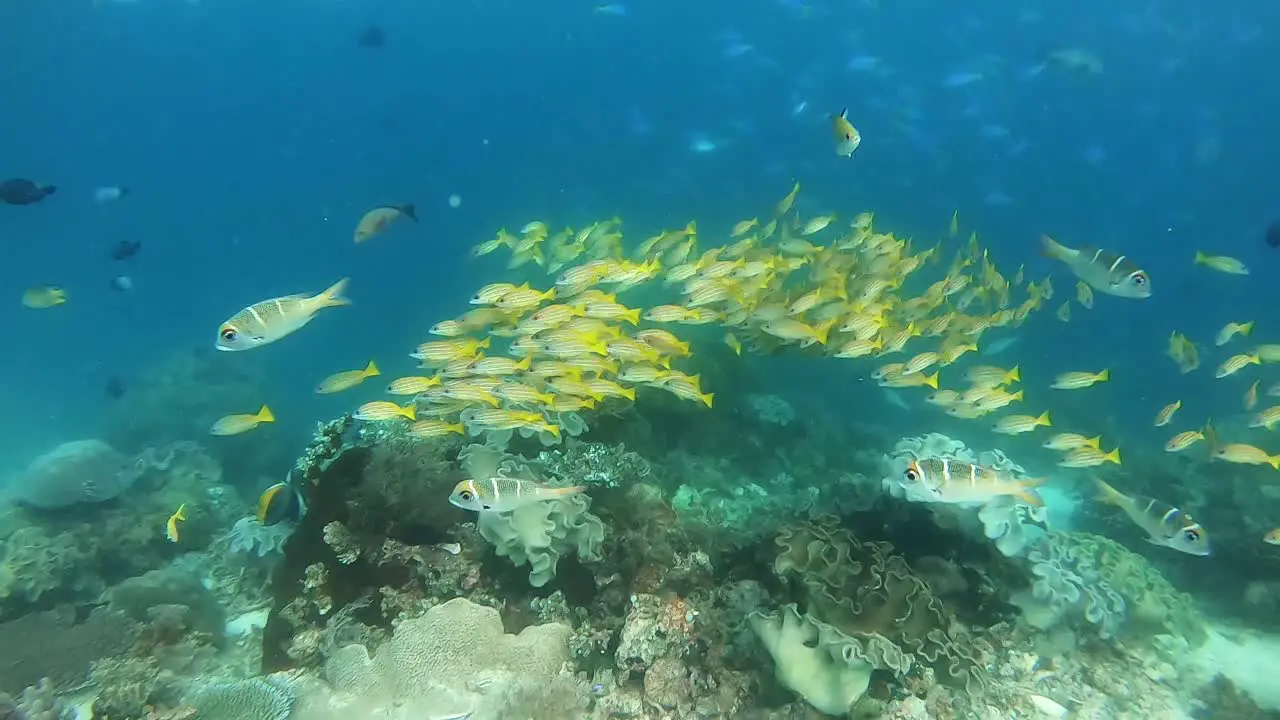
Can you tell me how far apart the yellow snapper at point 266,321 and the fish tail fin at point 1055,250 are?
22.4 feet

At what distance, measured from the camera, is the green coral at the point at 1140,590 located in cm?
585

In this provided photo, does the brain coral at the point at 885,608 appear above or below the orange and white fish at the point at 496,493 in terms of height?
below

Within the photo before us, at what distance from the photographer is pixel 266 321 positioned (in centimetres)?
414

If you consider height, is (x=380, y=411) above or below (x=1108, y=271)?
above

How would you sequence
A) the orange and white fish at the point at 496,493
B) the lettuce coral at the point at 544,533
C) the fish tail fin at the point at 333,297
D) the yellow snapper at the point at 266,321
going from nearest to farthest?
1. the orange and white fish at the point at 496,493
2. the yellow snapper at the point at 266,321
3. the fish tail fin at the point at 333,297
4. the lettuce coral at the point at 544,533

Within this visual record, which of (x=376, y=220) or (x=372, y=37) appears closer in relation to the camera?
(x=376, y=220)

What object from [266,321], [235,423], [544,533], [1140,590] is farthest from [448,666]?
[1140,590]

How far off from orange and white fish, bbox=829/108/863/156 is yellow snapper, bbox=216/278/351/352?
490cm

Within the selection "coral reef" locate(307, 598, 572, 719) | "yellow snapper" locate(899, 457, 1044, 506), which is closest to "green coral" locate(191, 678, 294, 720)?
"coral reef" locate(307, 598, 572, 719)

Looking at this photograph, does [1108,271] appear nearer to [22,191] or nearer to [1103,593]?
[1103,593]

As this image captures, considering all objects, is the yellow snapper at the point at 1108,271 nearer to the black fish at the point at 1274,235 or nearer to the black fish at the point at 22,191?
the black fish at the point at 1274,235

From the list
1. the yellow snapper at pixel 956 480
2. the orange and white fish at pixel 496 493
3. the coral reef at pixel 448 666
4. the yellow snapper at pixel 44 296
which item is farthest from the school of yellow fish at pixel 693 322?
the yellow snapper at pixel 44 296

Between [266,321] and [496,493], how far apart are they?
1832mm

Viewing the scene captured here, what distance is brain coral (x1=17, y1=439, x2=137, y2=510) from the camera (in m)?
11.0
